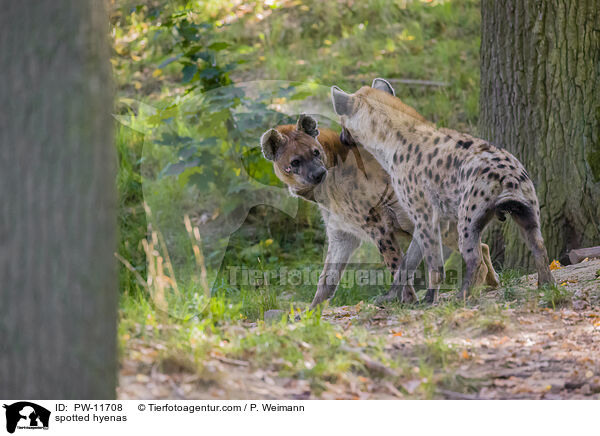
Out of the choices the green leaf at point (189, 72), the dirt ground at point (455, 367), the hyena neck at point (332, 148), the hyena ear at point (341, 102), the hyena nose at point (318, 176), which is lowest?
the dirt ground at point (455, 367)

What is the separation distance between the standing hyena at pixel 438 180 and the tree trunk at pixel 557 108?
3.50 ft

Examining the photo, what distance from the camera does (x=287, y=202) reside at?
5.93m

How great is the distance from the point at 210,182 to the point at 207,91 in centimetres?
169

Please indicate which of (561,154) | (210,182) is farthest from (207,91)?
(561,154)

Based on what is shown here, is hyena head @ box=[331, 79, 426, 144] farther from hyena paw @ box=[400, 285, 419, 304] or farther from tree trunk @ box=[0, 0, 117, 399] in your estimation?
tree trunk @ box=[0, 0, 117, 399]

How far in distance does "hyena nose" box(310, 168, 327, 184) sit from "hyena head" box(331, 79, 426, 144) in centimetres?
48

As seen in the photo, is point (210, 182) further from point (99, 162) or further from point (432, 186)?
point (99, 162)

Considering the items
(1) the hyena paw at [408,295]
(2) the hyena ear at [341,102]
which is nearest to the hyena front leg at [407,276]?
(1) the hyena paw at [408,295]

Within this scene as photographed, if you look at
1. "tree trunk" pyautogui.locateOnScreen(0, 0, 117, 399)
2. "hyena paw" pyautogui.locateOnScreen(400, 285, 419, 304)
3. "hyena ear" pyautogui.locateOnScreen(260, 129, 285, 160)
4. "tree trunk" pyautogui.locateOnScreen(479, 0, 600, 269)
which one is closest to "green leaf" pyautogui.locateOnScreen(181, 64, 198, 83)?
"hyena ear" pyautogui.locateOnScreen(260, 129, 285, 160)

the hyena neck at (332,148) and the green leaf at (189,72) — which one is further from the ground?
the green leaf at (189,72)

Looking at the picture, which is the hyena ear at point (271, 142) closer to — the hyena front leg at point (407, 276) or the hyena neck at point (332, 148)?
the hyena neck at point (332, 148)
